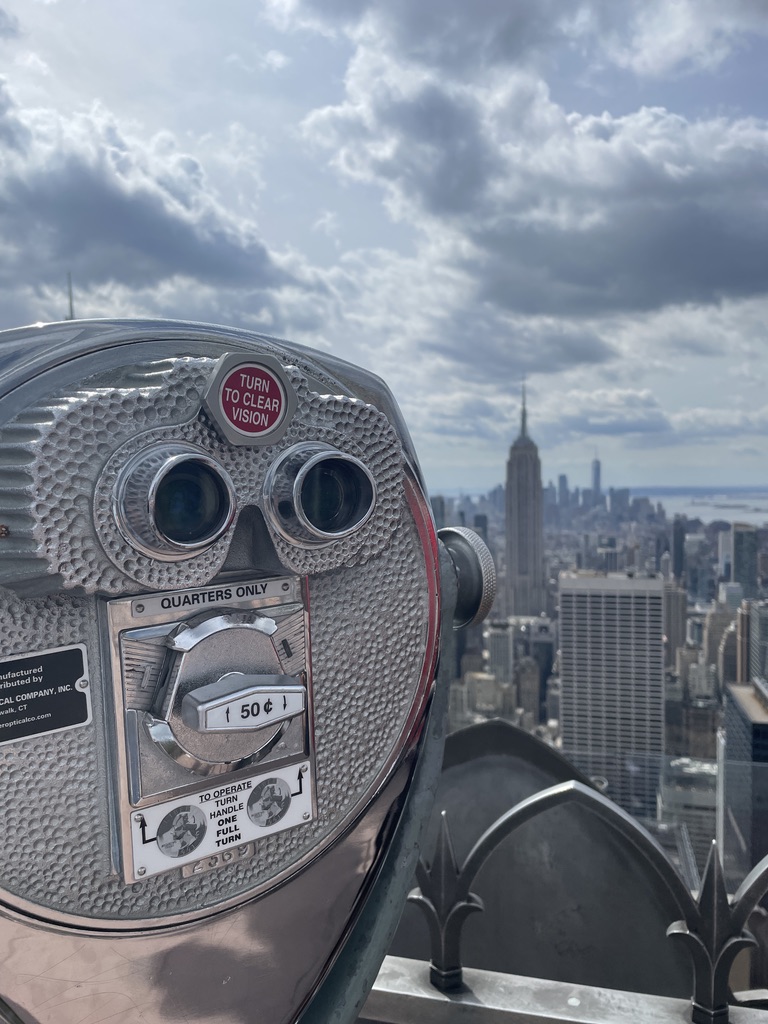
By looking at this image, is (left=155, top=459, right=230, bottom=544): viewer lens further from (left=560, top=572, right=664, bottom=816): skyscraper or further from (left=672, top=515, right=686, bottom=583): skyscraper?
(left=672, top=515, right=686, bottom=583): skyscraper

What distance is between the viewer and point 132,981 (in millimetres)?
1077

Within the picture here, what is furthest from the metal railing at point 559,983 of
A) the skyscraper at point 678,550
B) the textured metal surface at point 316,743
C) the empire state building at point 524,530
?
the empire state building at point 524,530

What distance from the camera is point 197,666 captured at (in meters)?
1.04

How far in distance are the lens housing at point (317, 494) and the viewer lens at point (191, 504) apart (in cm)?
8

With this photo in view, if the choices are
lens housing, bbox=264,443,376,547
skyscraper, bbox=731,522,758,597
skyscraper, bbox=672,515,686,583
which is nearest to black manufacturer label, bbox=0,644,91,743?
lens housing, bbox=264,443,376,547

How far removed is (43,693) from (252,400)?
432 mm

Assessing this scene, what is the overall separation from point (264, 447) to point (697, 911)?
49.9 inches

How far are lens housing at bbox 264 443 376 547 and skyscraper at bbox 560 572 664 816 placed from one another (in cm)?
4032

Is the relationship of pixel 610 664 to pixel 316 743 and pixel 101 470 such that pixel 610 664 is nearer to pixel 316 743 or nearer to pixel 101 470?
pixel 316 743

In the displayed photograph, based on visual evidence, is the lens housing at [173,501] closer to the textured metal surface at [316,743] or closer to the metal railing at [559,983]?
the textured metal surface at [316,743]

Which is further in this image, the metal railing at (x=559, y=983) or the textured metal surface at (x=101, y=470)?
the metal railing at (x=559, y=983)

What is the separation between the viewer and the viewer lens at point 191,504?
101cm

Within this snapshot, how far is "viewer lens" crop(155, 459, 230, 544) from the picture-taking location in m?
1.01

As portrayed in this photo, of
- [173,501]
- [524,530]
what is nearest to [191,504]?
[173,501]
